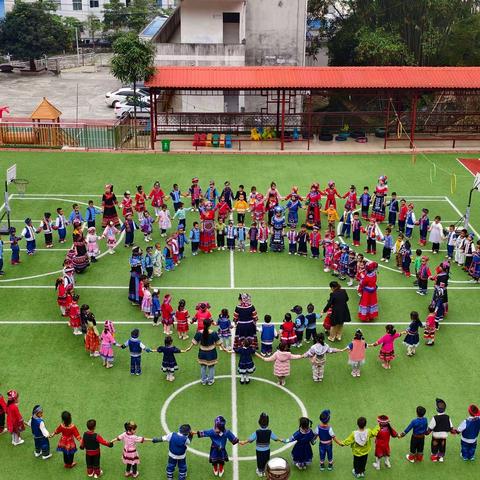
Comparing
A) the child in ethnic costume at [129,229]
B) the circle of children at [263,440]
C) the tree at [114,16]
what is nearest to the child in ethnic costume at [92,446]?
the circle of children at [263,440]

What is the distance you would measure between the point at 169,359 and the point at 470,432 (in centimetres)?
691

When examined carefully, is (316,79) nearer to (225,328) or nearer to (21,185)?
(21,185)

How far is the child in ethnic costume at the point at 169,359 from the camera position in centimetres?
1758

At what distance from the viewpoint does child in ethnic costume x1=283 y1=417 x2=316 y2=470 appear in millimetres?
14617

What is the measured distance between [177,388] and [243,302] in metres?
2.62

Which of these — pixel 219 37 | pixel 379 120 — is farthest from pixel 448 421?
pixel 219 37

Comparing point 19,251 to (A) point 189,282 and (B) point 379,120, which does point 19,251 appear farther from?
(B) point 379,120

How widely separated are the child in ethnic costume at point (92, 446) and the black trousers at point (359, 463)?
15.8 feet

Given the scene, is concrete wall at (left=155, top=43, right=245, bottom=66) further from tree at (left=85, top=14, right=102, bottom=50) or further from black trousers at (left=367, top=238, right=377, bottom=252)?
tree at (left=85, top=14, right=102, bottom=50)

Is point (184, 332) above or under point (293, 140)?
under

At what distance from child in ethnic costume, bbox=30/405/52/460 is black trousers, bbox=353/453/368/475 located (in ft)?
20.2

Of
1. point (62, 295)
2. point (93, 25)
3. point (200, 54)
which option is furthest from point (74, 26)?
point (62, 295)

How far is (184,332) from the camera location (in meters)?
19.9

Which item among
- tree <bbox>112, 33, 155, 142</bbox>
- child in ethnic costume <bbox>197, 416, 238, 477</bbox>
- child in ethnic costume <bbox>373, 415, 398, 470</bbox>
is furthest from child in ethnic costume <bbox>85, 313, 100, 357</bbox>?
tree <bbox>112, 33, 155, 142</bbox>
